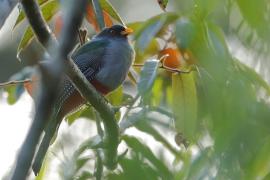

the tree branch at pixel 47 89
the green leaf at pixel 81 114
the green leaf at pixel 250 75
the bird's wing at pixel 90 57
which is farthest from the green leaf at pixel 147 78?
the bird's wing at pixel 90 57

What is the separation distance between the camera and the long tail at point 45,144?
255 centimetres

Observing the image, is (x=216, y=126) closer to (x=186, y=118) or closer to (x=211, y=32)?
(x=211, y=32)

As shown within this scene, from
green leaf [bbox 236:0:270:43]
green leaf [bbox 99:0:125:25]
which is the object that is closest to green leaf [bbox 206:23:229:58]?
green leaf [bbox 236:0:270:43]

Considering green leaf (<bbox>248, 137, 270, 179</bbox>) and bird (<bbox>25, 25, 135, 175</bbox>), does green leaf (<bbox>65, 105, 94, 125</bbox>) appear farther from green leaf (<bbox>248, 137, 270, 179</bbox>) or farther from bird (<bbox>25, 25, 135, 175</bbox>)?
green leaf (<bbox>248, 137, 270, 179</bbox>)

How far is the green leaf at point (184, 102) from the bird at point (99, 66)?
673 mm

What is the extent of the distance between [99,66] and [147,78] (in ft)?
6.03

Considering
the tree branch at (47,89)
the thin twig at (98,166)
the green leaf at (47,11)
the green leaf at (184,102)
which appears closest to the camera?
the tree branch at (47,89)

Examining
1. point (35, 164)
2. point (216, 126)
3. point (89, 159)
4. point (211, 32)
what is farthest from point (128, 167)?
point (35, 164)

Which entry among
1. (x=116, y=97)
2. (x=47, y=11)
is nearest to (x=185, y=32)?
(x=47, y=11)

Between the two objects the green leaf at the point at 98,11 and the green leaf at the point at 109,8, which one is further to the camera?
the green leaf at the point at 109,8

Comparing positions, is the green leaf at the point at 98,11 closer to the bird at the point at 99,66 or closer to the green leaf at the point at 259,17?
the bird at the point at 99,66

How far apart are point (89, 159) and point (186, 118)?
374mm

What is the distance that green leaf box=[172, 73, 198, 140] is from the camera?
232cm

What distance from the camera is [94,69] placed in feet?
13.0
